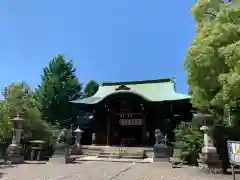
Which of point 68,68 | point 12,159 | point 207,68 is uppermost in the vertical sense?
point 68,68

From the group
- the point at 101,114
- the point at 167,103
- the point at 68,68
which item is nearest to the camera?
the point at 167,103

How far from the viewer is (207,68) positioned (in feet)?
34.8

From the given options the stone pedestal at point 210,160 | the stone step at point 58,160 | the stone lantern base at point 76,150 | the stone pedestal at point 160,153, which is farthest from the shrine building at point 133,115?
the stone pedestal at point 210,160

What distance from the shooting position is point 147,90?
26.8m

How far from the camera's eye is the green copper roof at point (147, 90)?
882 inches

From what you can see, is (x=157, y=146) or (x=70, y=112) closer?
(x=157, y=146)

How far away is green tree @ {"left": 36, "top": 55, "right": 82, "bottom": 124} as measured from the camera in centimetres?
3116

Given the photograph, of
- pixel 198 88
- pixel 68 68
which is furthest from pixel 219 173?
pixel 68 68

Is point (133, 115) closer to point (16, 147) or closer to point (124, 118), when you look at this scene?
point (124, 118)

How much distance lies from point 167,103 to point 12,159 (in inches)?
564

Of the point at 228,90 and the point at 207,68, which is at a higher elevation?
the point at 207,68

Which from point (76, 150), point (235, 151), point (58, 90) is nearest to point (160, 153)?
point (235, 151)

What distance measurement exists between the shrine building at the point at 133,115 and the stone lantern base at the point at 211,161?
10439 mm

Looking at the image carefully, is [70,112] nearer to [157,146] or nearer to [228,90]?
[157,146]
